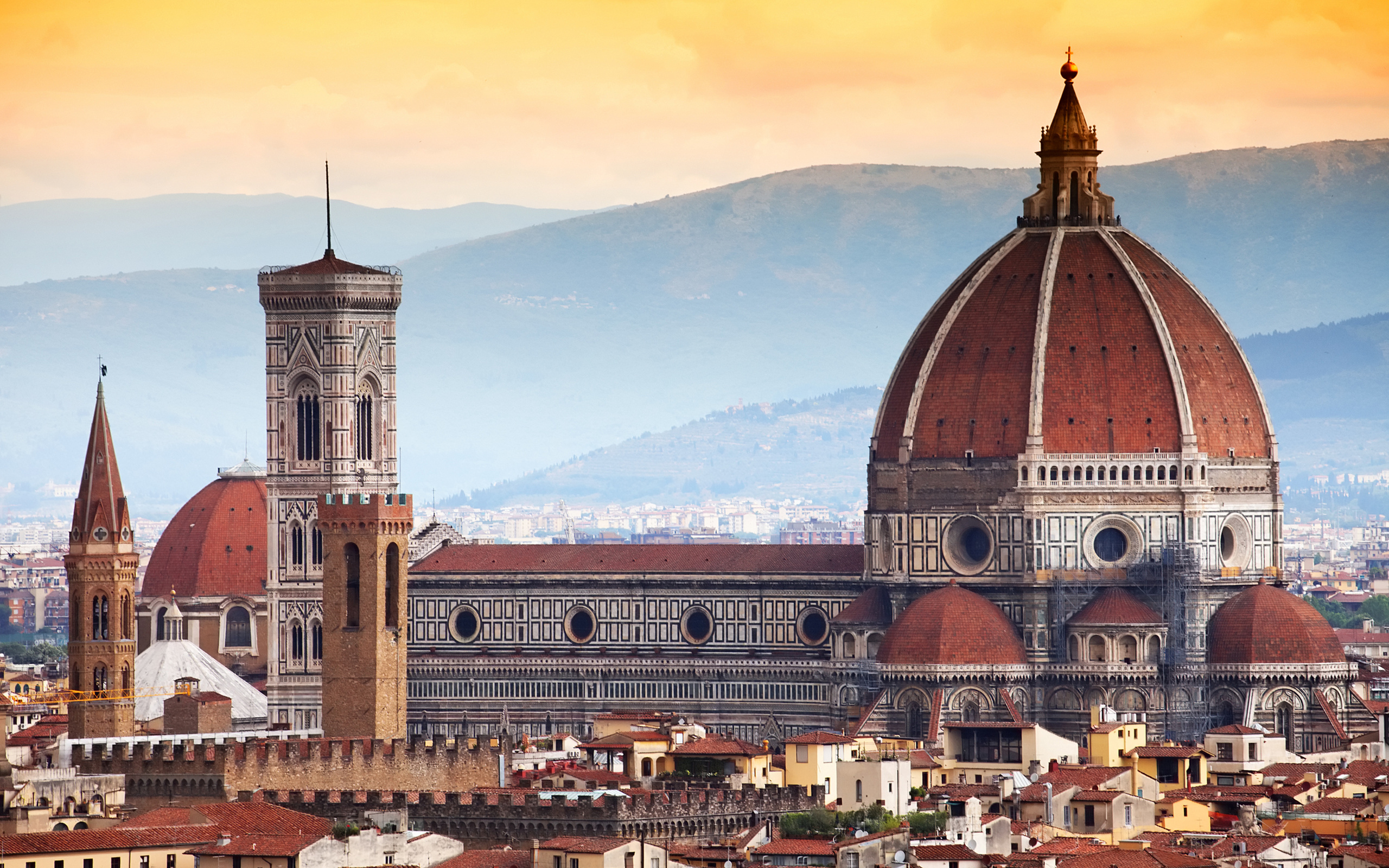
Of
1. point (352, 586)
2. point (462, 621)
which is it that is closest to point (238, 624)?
point (462, 621)

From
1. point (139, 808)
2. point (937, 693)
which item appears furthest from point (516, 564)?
point (139, 808)

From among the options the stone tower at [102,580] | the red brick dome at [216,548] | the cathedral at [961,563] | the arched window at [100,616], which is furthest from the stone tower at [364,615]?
the red brick dome at [216,548]

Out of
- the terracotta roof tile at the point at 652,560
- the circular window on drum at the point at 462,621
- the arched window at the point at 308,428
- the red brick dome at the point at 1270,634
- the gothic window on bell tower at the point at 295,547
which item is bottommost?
the red brick dome at the point at 1270,634

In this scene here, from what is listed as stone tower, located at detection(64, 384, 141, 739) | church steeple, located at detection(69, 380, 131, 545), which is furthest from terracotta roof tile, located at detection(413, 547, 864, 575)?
stone tower, located at detection(64, 384, 141, 739)

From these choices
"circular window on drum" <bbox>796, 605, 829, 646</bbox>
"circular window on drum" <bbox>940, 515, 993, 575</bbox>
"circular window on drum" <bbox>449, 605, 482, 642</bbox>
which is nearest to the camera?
"circular window on drum" <bbox>940, 515, 993, 575</bbox>

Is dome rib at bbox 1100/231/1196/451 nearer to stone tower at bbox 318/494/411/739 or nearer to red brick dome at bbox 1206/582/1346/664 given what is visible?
red brick dome at bbox 1206/582/1346/664

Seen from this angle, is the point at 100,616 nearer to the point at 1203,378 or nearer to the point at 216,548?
the point at 1203,378

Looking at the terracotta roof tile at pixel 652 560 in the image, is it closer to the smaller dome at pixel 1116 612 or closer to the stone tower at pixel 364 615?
the smaller dome at pixel 1116 612
